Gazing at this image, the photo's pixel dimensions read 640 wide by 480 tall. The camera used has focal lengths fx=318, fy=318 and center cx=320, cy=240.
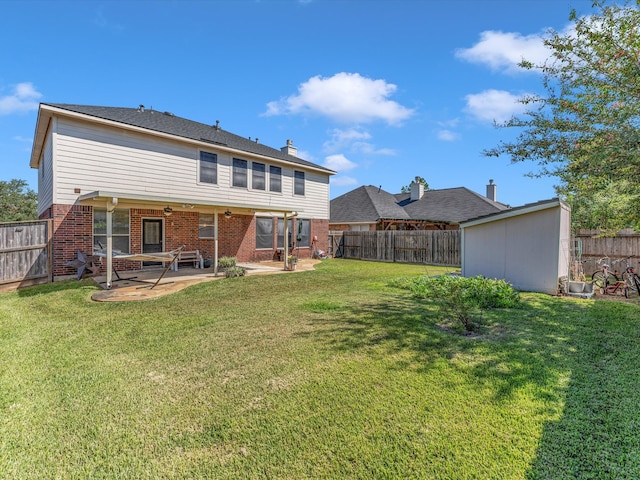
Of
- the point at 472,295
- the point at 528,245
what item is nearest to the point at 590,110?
the point at 472,295

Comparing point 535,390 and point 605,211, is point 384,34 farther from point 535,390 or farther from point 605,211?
point 535,390

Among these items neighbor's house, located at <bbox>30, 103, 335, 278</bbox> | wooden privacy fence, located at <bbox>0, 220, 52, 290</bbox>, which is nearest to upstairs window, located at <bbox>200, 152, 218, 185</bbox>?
neighbor's house, located at <bbox>30, 103, 335, 278</bbox>

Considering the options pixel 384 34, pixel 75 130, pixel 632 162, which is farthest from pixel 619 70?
pixel 75 130

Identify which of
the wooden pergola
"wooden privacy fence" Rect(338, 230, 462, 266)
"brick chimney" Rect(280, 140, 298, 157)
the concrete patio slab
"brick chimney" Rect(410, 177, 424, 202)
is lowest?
the concrete patio slab

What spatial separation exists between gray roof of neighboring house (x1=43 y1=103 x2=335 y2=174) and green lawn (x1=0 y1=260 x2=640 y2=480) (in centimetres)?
775

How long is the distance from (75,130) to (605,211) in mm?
18487

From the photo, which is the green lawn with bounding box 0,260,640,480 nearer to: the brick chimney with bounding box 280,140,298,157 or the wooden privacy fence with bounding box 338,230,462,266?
the wooden privacy fence with bounding box 338,230,462,266

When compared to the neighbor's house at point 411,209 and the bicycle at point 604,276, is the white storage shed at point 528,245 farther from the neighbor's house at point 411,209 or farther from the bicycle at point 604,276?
the neighbor's house at point 411,209

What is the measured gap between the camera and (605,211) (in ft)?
38.5

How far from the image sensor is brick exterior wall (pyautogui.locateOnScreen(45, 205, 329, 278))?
966 centimetres

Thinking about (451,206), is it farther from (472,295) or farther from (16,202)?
(16,202)

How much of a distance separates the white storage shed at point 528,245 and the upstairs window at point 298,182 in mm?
9148

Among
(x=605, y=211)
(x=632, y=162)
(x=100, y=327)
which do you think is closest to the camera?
(x=632, y=162)

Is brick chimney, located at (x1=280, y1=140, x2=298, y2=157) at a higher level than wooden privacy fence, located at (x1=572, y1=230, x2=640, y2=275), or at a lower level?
higher
